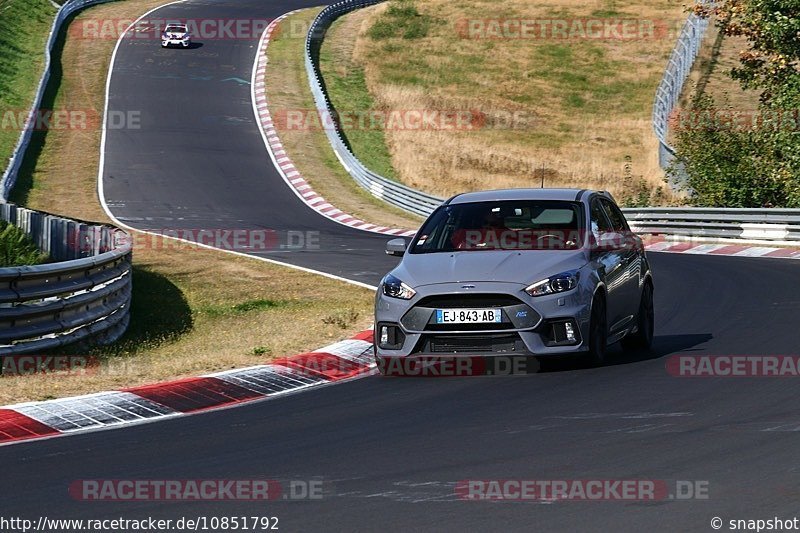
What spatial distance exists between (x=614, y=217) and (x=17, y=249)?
30.6 feet

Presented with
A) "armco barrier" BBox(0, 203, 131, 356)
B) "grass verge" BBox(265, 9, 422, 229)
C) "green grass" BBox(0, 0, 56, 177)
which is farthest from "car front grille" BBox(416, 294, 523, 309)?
"green grass" BBox(0, 0, 56, 177)

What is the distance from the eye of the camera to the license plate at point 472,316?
1109cm

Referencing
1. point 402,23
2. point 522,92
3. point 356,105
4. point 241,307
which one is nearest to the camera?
point 241,307

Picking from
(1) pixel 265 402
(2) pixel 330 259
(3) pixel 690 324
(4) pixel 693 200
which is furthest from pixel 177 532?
(4) pixel 693 200

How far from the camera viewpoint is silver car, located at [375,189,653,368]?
11109 mm

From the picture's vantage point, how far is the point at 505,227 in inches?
480

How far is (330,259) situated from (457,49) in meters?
40.4

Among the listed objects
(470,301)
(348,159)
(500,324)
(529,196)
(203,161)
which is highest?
(529,196)

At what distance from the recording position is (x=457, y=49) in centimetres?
6384

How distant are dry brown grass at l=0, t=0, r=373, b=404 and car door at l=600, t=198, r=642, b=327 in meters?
3.23

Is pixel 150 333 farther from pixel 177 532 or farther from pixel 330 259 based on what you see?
pixel 177 532

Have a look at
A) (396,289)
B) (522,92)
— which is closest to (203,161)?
(522,92)

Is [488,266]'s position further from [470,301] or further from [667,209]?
[667,209]

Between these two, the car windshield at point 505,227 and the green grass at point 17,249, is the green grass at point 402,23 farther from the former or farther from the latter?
the car windshield at point 505,227
